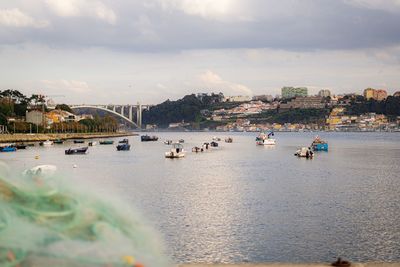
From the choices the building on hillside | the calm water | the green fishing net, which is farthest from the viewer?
the building on hillside

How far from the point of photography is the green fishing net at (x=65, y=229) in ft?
16.6

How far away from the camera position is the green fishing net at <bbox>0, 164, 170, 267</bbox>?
5.06 m

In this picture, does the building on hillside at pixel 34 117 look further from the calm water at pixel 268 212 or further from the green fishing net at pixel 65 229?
the green fishing net at pixel 65 229

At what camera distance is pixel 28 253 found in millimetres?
5074

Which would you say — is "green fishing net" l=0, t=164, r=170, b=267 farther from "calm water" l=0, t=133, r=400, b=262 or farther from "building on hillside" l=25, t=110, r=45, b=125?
"building on hillside" l=25, t=110, r=45, b=125

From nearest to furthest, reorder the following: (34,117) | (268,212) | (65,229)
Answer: (65,229) < (268,212) < (34,117)

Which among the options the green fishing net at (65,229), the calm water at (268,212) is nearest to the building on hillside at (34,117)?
the calm water at (268,212)

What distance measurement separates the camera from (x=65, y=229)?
5.27 metres

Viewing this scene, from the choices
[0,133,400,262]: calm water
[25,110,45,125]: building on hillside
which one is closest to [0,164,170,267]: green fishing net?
[0,133,400,262]: calm water

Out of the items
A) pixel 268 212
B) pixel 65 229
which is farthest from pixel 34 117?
pixel 65 229

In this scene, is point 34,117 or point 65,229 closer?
point 65,229

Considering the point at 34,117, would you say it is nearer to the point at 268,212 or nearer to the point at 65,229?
the point at 268,212

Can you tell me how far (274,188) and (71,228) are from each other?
3994 centimetres

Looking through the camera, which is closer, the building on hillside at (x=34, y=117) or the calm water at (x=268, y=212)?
the calm water at (x=268, y=212)
